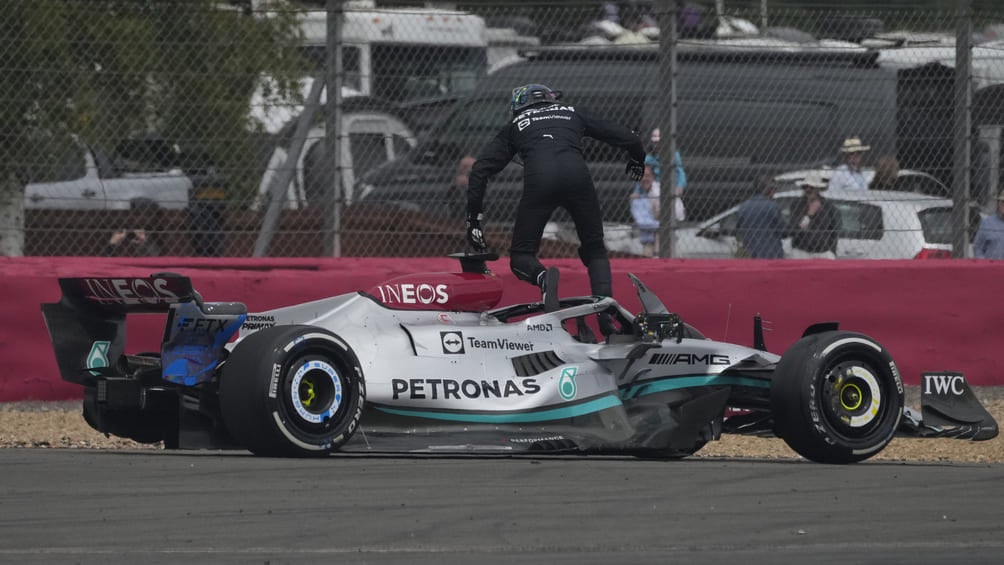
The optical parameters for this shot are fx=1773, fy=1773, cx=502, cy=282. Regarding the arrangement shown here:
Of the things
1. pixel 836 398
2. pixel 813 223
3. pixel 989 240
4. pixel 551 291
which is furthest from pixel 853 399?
pixel 989 240

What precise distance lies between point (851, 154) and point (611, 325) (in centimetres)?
468

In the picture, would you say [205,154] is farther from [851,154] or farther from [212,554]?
[212,554]

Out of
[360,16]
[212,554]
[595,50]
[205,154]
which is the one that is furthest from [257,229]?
[212,554]

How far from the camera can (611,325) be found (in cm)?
863

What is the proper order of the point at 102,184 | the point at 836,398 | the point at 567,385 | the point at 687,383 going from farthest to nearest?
the point at 102,184 < the point at 687,383 < the point at 836,398 < the point at 567,385

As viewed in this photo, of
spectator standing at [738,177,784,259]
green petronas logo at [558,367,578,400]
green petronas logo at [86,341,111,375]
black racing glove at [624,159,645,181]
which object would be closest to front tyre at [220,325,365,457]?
green petronas logo at [86,341,111,375]

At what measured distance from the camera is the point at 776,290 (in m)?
11.4

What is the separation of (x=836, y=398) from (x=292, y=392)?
100 inches

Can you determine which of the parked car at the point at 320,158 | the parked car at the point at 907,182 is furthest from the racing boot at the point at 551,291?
the parked car at the point at 907,182

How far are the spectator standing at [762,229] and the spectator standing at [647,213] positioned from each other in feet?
1.99

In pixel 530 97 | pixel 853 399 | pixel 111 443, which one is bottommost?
pixel 111 443

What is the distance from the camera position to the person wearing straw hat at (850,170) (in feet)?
41.1

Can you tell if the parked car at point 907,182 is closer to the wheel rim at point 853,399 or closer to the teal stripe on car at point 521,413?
the wheel rim at point 853,399

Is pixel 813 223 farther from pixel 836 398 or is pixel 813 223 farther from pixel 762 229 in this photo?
pixel 836 398
